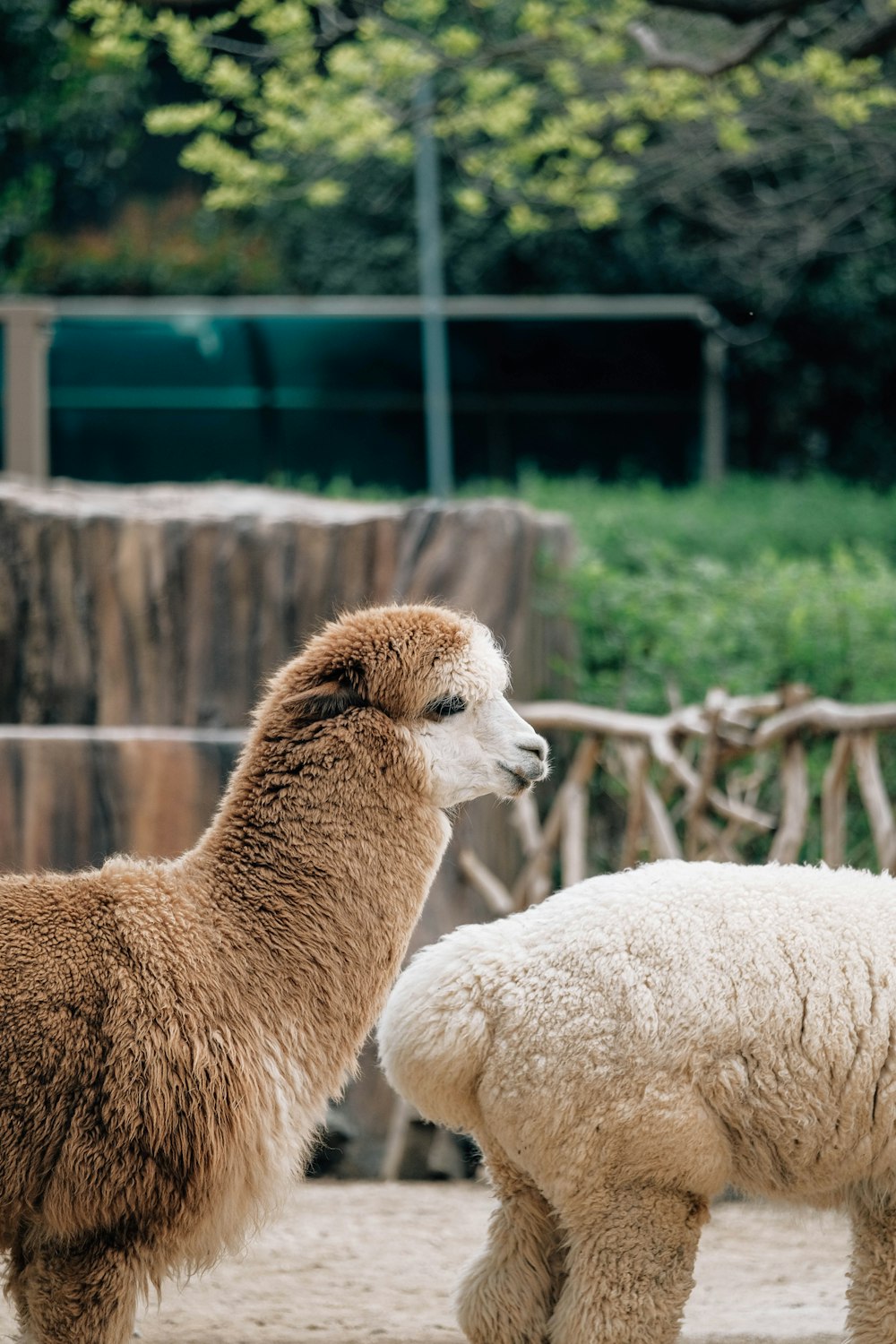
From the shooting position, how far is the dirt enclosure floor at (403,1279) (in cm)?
403

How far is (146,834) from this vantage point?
6.01 meters

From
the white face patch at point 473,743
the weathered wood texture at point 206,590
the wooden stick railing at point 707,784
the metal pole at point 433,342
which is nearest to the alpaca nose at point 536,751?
the white face patch at point 473,743

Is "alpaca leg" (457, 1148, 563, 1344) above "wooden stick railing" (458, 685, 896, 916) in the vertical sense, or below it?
below

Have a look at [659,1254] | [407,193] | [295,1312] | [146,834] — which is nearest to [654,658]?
[146,834]

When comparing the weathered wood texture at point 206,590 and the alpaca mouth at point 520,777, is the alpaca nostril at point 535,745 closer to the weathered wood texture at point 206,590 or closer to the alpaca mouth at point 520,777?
the alpaca mouth at point 520,777

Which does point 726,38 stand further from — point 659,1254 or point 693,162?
point 659,1254

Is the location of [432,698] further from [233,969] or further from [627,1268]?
[627,1268]

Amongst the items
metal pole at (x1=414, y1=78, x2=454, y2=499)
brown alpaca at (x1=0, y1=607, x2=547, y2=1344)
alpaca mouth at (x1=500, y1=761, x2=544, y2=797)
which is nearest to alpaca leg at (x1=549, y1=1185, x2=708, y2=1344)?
brown alpaca at (x1=0, y1=607, x2=547, y2=1344)

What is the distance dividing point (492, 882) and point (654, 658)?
1.49m

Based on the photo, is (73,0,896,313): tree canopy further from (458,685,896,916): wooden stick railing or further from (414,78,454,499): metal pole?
(458,685,896,916): wooden stick railing

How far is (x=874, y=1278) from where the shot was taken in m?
3.46

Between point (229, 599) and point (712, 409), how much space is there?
35.3ft

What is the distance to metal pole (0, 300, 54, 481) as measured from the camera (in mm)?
8930

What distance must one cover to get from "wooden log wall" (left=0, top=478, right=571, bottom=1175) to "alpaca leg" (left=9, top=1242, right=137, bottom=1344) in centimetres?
330
